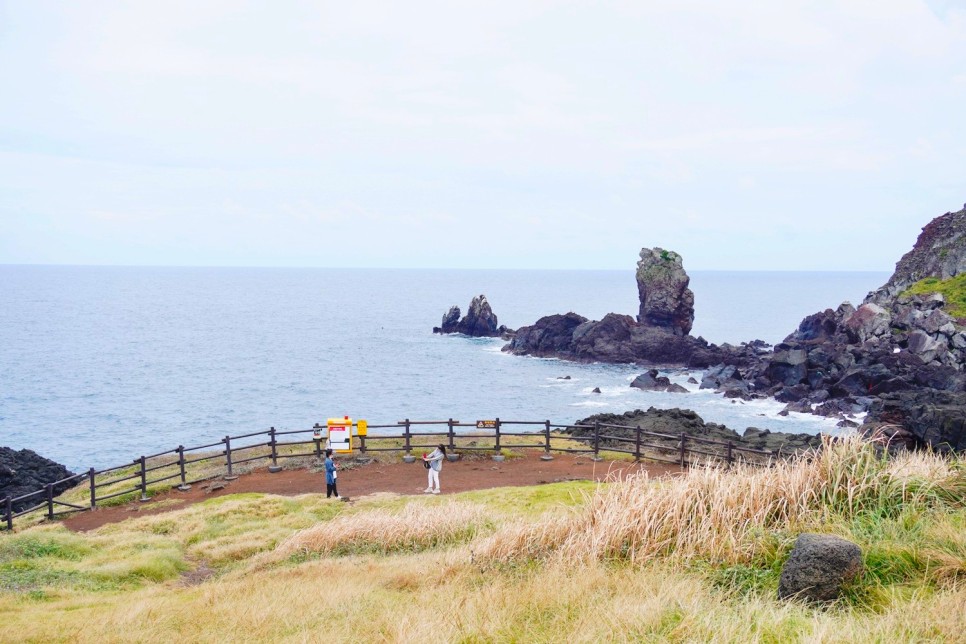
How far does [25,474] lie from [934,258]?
102m

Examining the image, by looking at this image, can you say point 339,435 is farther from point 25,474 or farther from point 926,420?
point 926,420

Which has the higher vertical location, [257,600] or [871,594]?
[871,594]

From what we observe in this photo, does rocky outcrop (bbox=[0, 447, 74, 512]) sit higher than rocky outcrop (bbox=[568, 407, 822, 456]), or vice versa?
rocky outcrop (bbox=[568, 407, 822, 456])

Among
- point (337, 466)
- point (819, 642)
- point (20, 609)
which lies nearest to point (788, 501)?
point (819, 642)

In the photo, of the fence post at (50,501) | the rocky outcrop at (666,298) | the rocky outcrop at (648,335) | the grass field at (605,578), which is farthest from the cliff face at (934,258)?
the fence post at (50,501)

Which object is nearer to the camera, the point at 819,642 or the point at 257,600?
the point at 819,642

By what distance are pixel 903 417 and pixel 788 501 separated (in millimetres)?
30842

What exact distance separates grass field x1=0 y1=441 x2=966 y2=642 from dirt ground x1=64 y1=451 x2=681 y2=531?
300 inches

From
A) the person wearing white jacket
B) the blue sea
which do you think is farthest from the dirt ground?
the blue sea

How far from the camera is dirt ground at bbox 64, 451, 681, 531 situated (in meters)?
23.8

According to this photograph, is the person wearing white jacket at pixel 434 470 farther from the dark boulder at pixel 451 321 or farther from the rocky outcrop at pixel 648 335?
the dark boulder at pixel 451 321

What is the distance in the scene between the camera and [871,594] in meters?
8.34

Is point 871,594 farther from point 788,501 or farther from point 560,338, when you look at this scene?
point 560,338

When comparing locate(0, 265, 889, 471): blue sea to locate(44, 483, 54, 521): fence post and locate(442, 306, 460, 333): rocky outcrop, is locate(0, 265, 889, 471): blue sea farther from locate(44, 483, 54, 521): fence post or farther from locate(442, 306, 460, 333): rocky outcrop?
locate(44, 483, 54, 521): fence post
